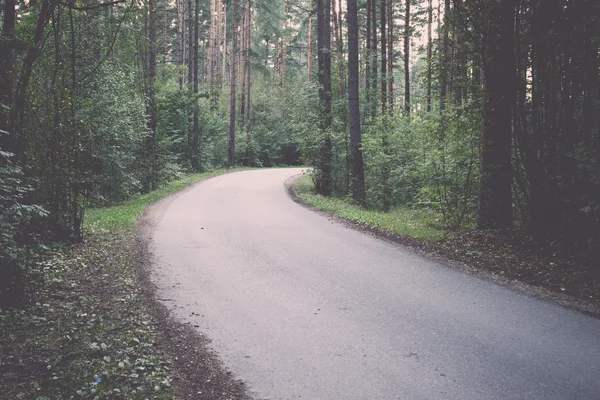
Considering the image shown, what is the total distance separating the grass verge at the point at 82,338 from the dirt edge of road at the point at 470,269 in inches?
199

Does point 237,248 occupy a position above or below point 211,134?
below

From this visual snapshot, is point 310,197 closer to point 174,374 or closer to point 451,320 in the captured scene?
point 451,320

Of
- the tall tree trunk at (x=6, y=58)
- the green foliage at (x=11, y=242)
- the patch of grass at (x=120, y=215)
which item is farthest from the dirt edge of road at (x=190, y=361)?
the patch of grass at (x=120, y=215)

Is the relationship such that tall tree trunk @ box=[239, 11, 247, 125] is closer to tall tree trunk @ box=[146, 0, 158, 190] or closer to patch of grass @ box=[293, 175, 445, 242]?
tall tree trunk @ box=[146, 0, 158, 190]

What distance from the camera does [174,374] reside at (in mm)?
4293

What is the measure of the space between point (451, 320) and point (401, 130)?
12.7 m

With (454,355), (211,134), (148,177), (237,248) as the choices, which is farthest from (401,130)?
(211,134)

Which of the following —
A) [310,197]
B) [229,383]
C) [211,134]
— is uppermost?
[211,134]

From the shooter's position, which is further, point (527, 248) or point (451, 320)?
point (527, 248)

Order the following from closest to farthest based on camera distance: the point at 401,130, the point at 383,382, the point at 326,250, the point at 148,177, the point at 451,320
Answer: the point at 383,382
the point at 451,320
the point at 326,250
the point at 401,130
the point at 148,177

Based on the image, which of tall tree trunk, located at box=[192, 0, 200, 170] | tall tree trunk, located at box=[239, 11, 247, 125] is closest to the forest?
tall tree trunk, located at box=[192, 0, 200, 170]

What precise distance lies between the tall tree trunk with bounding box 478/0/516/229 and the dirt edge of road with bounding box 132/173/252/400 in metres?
6.89

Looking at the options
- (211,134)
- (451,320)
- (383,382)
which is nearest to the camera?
(383,382)

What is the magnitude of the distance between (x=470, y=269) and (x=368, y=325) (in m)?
3.18
